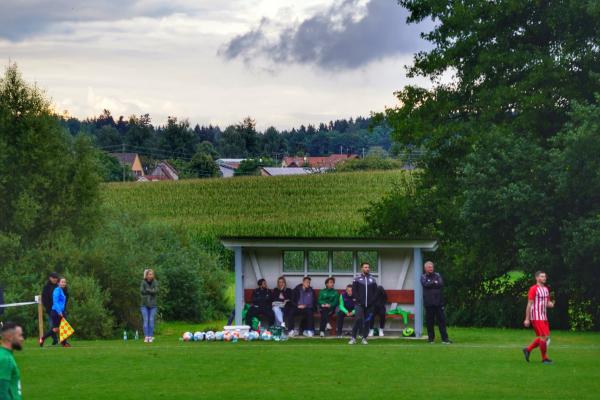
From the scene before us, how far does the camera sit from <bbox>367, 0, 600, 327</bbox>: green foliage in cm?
4094

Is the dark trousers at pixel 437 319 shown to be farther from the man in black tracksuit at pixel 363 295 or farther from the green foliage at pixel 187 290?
the green foliage at pixel 187 290

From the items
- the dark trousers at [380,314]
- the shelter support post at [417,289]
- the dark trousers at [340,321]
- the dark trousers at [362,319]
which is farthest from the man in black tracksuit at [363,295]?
the shelter support post at [417,289]

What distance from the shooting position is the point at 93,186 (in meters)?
54.3

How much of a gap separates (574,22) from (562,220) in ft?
28.4

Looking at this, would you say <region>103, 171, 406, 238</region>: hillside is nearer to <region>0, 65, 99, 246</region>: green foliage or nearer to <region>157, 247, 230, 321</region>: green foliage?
<region>157, 247, 230, 321</region>: green foliage

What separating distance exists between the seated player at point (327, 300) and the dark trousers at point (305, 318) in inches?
12.5

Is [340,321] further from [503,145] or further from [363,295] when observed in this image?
[503,145]

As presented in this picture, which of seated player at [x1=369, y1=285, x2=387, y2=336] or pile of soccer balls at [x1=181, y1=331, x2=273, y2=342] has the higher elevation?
seated player at [x1=369, y1=285, x2=387, y2=336]

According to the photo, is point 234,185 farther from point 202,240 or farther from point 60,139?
point 60,139

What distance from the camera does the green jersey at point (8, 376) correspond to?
42.9ft

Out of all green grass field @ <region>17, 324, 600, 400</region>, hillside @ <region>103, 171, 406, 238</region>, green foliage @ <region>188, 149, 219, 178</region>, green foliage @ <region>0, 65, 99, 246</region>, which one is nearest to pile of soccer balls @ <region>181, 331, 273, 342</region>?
green grass field @ <region>17, 324, 600, 400</region>

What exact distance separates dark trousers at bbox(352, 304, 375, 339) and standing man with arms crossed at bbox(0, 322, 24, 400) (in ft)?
58.5

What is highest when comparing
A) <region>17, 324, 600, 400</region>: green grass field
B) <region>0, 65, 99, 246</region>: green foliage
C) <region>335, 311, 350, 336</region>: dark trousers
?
<region>0, 65, 99, 246</region>: green foliage

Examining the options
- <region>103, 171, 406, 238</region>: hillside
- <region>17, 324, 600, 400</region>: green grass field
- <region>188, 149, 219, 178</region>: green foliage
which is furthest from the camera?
<region>188, 149, 219, 178</region>: green foliage
